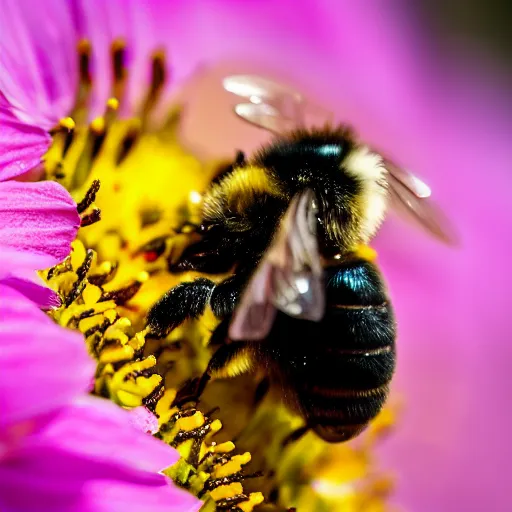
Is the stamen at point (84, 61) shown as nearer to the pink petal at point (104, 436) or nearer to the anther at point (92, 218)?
the anther at point (92, 218)

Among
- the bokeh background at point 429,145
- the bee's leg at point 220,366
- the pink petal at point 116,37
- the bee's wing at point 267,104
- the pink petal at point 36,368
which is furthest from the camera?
the bokeh background at point 429,145

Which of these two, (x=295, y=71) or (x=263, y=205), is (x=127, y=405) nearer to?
(x=263, y=205)

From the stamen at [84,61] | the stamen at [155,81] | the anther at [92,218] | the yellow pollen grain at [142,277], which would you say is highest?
the stamen at [84,61]

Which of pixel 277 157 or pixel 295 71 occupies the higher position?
pixel 277 157

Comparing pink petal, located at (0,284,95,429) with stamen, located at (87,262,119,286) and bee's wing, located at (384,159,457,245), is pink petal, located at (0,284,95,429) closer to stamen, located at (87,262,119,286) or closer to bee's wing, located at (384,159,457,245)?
stamen, located at (87,262,119,286)

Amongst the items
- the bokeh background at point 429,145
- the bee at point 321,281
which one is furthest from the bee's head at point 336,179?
the bokeh background at point 429,145

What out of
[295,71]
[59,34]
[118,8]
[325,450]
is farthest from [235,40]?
[325,450]

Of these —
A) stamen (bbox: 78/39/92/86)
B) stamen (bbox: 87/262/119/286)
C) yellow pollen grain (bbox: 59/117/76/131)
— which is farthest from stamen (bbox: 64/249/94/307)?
stamen (bbox: 78/39/92/86)
